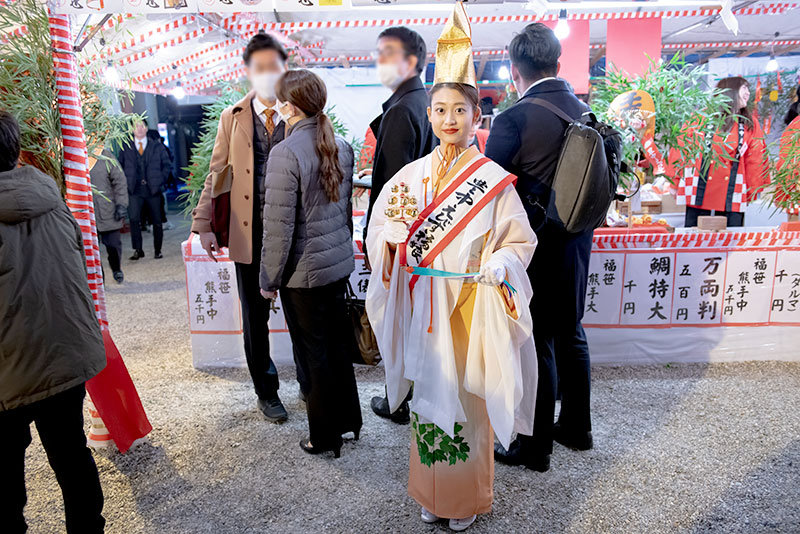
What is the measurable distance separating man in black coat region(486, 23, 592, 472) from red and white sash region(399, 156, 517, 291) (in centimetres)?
51

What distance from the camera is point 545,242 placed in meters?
2.56

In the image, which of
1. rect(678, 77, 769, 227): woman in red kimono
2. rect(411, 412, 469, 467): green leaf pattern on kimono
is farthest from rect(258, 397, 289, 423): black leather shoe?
rect(678, 77, 769, 227): woman in red kimono

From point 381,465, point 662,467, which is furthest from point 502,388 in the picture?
point 662,467

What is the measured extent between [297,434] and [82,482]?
1.15 meters

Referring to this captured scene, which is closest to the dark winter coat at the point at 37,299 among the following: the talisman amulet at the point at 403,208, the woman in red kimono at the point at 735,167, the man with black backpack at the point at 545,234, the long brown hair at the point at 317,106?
the long brown hair at the point at 317,106

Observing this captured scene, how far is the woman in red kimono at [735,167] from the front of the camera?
439 centimetres

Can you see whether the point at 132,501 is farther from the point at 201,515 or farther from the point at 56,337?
the point at 56,337

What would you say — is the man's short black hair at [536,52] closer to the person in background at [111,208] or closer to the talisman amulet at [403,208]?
the talisman amulet at [403,208]

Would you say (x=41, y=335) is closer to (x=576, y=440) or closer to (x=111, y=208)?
(x=576, y=440)

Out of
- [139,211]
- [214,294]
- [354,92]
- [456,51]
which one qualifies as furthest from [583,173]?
[354,92]

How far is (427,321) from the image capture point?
2.11m

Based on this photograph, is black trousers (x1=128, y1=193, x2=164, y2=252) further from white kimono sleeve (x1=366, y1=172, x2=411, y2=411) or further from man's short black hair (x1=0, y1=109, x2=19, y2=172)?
white kimono sleeve (x1=366, y1=172, x2=411, y2=411)

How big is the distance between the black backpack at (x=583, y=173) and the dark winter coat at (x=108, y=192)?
5316 millimetres

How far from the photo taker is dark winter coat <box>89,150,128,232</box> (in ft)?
20.6
